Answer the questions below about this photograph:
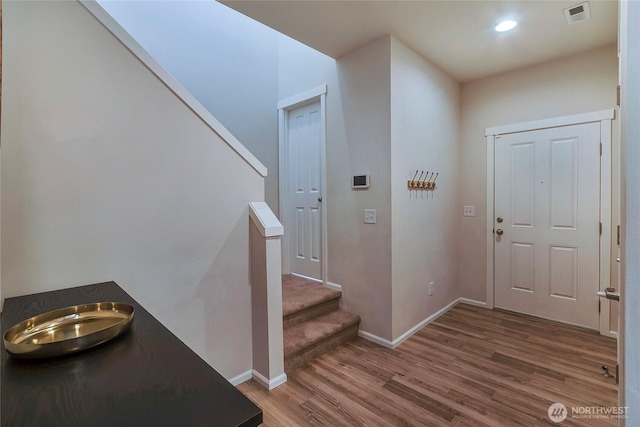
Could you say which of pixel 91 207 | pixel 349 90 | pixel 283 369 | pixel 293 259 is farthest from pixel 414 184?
pixel 91 207

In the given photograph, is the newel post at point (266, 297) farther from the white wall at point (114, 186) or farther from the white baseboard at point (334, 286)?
the white baseboard at point (334, 286)

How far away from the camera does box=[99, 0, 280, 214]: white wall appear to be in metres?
2.87

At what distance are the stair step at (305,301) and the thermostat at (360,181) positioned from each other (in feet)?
3.45

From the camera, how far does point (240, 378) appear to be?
6.98 ft

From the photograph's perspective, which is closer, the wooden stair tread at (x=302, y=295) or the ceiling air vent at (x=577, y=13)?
the ceiling air vent at (x=577, y=13)

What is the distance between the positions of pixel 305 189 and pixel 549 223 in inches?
100

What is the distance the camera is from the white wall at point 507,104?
2.79 m

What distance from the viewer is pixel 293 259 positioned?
3.69 m

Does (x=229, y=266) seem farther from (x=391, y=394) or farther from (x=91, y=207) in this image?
(x=391, y=394)

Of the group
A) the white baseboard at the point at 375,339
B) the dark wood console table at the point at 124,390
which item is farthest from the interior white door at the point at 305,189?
the dark wood console table at the point at 124,390

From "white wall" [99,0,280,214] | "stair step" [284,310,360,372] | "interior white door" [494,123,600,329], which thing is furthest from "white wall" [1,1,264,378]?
"interior white door" [494,123,600,329]

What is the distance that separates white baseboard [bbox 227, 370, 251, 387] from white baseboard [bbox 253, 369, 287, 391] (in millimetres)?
42

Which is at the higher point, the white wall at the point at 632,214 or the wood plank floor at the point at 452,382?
the white wall at the point at 632,214

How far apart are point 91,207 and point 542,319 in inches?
156
